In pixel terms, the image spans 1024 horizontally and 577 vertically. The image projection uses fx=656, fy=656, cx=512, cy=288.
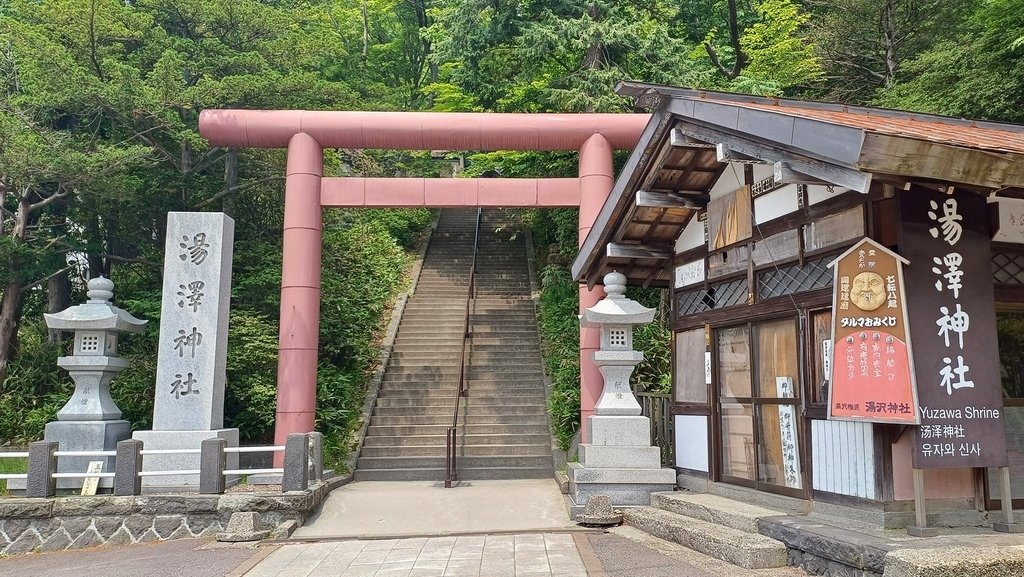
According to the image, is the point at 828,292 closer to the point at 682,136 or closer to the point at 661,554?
the point at 682,136

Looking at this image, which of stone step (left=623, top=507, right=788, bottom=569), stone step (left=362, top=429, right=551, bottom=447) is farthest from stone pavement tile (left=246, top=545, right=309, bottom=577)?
stone step (left=362, top=429, right=551, bottom=447)

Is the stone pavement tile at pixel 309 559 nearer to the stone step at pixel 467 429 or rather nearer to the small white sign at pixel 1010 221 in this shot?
the stone step at pixel 467 429

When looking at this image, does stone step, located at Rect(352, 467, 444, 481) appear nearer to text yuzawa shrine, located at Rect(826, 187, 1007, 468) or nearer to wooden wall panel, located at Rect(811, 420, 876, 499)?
wooden wall panel, located at Rect(811, 420, 876, 499)

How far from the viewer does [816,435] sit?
6379 millimetres

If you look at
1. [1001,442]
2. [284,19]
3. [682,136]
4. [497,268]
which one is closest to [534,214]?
[497,268]

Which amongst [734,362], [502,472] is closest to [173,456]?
[502,472]

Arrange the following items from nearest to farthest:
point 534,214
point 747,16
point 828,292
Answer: point 828,292 → point 534,214 → point 747,16

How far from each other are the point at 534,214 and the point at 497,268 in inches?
79.3

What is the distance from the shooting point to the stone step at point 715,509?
6.55 m

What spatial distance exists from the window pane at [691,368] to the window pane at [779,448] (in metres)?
1.29

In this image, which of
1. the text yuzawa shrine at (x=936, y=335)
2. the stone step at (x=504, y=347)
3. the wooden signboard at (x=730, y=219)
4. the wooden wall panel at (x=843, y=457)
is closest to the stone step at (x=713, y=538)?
the wooden wall panel at (x=843, y=457)

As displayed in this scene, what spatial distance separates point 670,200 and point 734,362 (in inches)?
88.2

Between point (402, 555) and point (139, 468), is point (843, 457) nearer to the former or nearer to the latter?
point (402, 555)

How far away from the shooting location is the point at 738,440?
7.74m
